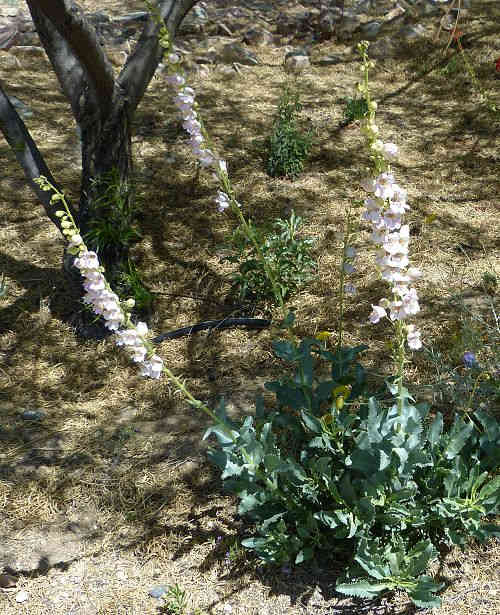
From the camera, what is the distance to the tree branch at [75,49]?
274 cm

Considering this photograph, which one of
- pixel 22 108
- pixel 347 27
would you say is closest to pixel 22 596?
pixel 22 108

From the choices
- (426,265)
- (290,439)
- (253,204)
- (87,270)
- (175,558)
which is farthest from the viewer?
(253,204)

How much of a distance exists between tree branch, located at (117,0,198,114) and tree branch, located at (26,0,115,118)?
0.14m

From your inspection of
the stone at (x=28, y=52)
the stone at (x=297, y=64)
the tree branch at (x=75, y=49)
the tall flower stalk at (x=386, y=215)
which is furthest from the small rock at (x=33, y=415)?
the stone at (x=28, y=52)

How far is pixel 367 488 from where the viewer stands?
6.80 ft

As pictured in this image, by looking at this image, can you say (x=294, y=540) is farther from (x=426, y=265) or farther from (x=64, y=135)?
(x=64, y=135)

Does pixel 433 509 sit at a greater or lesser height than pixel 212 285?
greater

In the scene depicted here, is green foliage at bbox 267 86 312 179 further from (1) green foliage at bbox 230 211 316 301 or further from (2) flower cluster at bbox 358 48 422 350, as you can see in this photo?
(2) flower cluster at bbox 358 48 422 350

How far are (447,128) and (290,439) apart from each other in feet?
10.8

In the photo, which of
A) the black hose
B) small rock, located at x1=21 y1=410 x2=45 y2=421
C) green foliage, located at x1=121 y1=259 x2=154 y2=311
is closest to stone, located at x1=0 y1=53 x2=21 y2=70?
green foliage, located at x1=121 y1=259 x2=154 y2=311

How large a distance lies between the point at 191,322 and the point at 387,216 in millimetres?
2073

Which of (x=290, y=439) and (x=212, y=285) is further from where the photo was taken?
(x=212, y=285)

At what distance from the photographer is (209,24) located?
6789mm

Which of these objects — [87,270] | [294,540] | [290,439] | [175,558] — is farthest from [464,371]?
[87,270]
